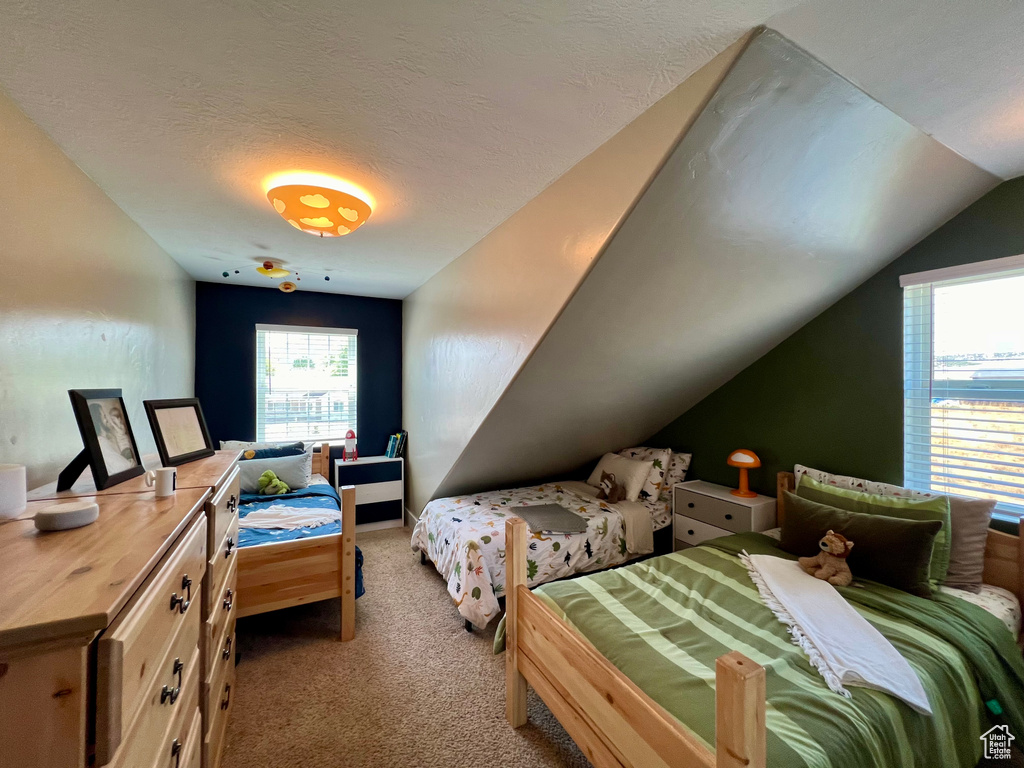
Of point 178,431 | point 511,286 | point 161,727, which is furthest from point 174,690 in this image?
point 511,286

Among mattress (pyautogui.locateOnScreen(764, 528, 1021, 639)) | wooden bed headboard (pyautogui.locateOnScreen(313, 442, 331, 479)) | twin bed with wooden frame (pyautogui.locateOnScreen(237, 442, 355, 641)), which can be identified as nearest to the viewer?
mattress (pyautogui.locateOnScreen(764, 528, 1021, 639))

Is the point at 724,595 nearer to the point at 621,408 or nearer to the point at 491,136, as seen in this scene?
the point at 621,408

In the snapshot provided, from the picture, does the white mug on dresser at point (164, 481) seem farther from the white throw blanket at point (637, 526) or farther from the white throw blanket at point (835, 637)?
the white throw blanket at point (637, 526)

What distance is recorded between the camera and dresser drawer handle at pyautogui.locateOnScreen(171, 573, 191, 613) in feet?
3.10

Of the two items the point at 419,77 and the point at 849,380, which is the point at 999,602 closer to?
the point at 849,380

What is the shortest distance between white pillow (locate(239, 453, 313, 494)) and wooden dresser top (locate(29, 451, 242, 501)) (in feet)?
5.42

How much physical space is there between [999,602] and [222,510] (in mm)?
3084

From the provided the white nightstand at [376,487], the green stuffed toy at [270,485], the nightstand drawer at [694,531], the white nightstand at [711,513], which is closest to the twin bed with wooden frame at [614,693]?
the white nightstand at [711,513]

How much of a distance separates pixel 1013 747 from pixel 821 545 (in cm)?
83

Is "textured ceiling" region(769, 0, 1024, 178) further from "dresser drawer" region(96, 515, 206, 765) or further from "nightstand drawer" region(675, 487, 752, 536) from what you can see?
"nightstand drawer" region(675, 487, 752, 536)

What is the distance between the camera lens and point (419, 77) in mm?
1237

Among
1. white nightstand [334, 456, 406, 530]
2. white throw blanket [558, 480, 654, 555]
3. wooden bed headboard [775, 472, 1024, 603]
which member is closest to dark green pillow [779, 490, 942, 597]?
wooden bed headboard [775, 472, 1024, 603]

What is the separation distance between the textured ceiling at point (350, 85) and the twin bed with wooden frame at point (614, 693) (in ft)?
4.90

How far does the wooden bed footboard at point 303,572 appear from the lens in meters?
2.18
